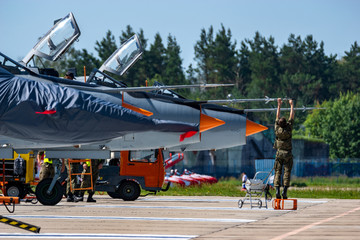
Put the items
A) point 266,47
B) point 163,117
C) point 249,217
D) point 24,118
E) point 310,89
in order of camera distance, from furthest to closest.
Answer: point 266,47, point 310,89, point 163,117, point 24,118, point 249,217

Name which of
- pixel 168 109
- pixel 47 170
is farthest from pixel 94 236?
pixel 47 170

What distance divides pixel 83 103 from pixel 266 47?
275 ft

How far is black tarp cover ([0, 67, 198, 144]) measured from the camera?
13.3 metres

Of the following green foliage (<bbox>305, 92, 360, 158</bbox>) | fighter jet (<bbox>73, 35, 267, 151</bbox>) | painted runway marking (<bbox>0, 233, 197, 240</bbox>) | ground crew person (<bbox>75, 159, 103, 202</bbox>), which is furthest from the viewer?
green foliage (<bbox>305, 92, 360, 158</bbox>)

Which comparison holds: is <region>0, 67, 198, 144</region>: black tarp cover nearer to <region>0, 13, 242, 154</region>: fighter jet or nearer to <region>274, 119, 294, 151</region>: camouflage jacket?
<region>0, 13, 242, 154</region>: fighter jet

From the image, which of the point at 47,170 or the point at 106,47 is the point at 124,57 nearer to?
the point at 47,170

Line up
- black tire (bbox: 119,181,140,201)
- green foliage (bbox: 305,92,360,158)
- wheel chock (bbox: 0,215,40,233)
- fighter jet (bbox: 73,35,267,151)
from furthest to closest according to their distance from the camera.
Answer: green foliage (bbox: 305,92,360,158)
black tire (bbox: 119,181,140,201)
fighter jet (bbox: 73,35,267,151)
wheel chock (bbox: 0,215,40,233)

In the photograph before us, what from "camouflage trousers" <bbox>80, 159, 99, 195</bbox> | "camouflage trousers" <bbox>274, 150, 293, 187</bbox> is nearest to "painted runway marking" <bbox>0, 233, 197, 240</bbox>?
"camouflage trousers" <bbox>274, 150, 293, 187</bbox>

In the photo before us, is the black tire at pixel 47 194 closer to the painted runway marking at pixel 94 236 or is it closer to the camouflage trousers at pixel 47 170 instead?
the camouflage trousers at pixel 47 170

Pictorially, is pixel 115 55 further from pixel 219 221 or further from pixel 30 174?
pixel 219 221

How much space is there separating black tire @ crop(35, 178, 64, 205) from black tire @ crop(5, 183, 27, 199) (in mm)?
2717

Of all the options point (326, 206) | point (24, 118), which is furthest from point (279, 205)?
point (24, 118)

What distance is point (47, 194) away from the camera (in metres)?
16.0

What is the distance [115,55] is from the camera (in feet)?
66.5
